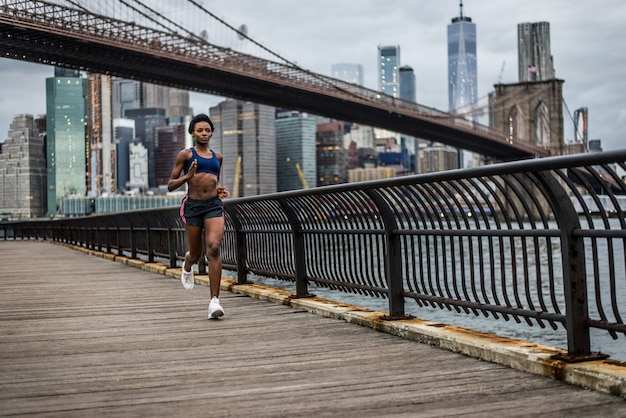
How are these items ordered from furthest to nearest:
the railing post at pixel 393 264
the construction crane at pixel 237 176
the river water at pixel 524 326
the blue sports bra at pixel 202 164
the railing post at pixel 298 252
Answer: the construction crane at pixel 237 176, the river water at pixel 524 326, the railing post at pixel 298 252, the blue sports bra at pixel 202 164, the railing post at pixel 393 264

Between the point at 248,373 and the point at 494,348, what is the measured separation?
128 cm

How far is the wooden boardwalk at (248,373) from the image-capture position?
10.7 feet

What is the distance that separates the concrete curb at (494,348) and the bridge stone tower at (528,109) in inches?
3149

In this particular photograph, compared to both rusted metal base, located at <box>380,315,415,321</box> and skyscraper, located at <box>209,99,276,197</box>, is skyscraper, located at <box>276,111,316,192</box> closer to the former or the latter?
skyscraper, located at <box>209,99,276,197</box>

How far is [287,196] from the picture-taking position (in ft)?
22.2

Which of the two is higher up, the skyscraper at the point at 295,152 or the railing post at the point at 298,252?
the skyscraper at the point at 295,152

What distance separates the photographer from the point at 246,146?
153 meters

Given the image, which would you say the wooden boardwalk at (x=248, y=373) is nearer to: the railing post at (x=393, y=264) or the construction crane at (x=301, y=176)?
the railing post at (x=393, y=264)

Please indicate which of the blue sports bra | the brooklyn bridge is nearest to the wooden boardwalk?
the blue sports bra

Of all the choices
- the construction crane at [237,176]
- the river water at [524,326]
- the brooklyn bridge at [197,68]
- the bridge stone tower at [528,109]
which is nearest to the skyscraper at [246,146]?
the construction crane at [237,176]

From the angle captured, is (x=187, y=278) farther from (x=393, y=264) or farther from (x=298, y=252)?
(x=393, y=264)

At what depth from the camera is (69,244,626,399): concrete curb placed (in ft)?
11.2

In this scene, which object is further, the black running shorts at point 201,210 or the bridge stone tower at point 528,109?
the bridge stone tower at point 528,109

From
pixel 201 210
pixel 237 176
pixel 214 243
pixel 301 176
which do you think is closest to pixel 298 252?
pixel 214 243
